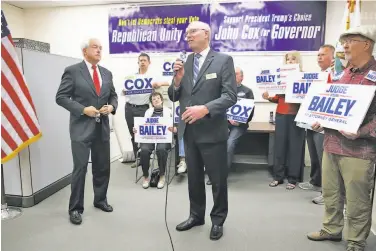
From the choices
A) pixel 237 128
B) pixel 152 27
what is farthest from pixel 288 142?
pixel 152 27

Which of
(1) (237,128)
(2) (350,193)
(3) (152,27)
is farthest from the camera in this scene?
(3) (152,27)

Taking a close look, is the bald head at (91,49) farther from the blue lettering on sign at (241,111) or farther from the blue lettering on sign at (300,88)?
the blue lettering on sign at (300,88)

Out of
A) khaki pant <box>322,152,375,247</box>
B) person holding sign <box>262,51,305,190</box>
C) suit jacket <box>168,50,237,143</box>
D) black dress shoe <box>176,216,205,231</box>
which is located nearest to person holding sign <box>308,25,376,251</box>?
khaki pant <box>322,152,375,247</box>

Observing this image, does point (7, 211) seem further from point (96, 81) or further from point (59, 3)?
point (59, 3)

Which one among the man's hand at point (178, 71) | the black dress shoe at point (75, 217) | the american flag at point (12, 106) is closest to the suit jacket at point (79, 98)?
the american flag at point (12, 106)

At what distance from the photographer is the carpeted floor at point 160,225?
7.66 feet

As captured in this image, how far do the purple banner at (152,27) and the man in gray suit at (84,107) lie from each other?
2.38m

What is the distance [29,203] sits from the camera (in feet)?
10.2

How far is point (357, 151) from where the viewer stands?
2.01 metres

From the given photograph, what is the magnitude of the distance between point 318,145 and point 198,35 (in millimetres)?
1965

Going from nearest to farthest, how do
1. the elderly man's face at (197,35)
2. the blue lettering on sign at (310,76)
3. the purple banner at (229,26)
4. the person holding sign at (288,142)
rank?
the elderly man's face at (197,35) → the blue lettering on sign at (310,76) → the person holding sign at (288,142) → the purple banner at (229,26)

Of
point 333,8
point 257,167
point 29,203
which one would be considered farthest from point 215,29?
point 29,203

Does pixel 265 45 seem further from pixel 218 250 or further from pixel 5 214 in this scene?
pixel 5 214

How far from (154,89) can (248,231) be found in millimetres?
2600
